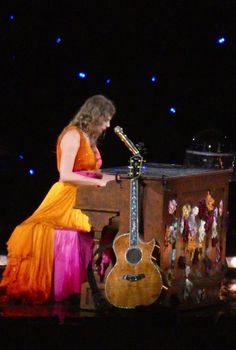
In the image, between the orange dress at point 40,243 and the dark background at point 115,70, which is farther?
the dark background at point 115,70

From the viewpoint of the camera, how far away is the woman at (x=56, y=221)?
8.11 meters

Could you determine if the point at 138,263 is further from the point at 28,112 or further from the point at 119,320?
the point at 28,112

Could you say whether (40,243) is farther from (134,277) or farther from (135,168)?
(135,168)

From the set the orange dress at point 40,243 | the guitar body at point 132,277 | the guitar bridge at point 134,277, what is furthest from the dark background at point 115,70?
the guitar bridge at point 134,277

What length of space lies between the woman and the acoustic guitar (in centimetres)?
55

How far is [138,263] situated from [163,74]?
10.2 ft

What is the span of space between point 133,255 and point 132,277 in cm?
14

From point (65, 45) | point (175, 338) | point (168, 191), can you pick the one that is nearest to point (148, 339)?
point (175, 338)

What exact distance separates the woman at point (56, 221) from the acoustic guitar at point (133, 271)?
55 centimetres

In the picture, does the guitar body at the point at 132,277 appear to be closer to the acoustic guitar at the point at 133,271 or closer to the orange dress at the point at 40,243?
the acoustic guitar at the point at 133,271

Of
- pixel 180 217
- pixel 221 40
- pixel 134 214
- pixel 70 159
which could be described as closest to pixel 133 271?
pixel 134 214

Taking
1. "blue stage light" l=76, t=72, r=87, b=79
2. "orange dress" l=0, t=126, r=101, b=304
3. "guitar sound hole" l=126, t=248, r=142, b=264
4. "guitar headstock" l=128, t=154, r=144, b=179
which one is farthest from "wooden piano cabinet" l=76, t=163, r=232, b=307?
"blue stage light" l=76, t=72, r=87, b=79

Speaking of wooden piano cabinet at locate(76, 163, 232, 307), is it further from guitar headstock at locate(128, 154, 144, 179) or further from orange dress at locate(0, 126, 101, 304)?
orange dress at locate(0, 126, 101, 304)

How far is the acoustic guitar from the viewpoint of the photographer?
7.53 metres
